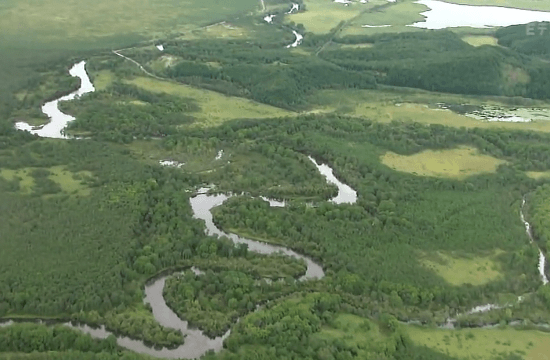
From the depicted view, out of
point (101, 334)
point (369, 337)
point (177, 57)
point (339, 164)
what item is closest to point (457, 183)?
point (339, 164)

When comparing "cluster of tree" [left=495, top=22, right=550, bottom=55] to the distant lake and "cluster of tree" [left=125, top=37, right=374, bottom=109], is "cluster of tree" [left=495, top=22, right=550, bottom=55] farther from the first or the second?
"cluster of tree" [left=125, top=37, right=374, bottom=109]

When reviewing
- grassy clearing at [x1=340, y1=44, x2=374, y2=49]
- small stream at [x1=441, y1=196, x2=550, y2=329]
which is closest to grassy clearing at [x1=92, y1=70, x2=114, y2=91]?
grassy clearing at [x1=340, y1=44, x2=374, y2=49]

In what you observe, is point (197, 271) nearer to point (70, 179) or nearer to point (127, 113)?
point (70, 179)

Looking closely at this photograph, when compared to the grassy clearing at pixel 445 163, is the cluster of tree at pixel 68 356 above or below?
below

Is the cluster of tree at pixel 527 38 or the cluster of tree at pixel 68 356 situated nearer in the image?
the cluster of tree at pixel 68 356

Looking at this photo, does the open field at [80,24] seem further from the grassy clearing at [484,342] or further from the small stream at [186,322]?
the grassy clearing at [484,342]

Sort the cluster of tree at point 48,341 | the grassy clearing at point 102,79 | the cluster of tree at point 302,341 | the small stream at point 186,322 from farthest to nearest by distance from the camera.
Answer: the grassy clearing at point 102,79, the small stream at point 186,322, the cluster of tree at point 302,341, the cluster of tree at point 48,341

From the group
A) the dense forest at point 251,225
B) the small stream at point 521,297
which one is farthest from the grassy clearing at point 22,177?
the small stream at point 521,297

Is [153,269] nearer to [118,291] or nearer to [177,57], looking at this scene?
[118,291]

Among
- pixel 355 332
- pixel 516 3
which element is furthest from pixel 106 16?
pixel 355 332
